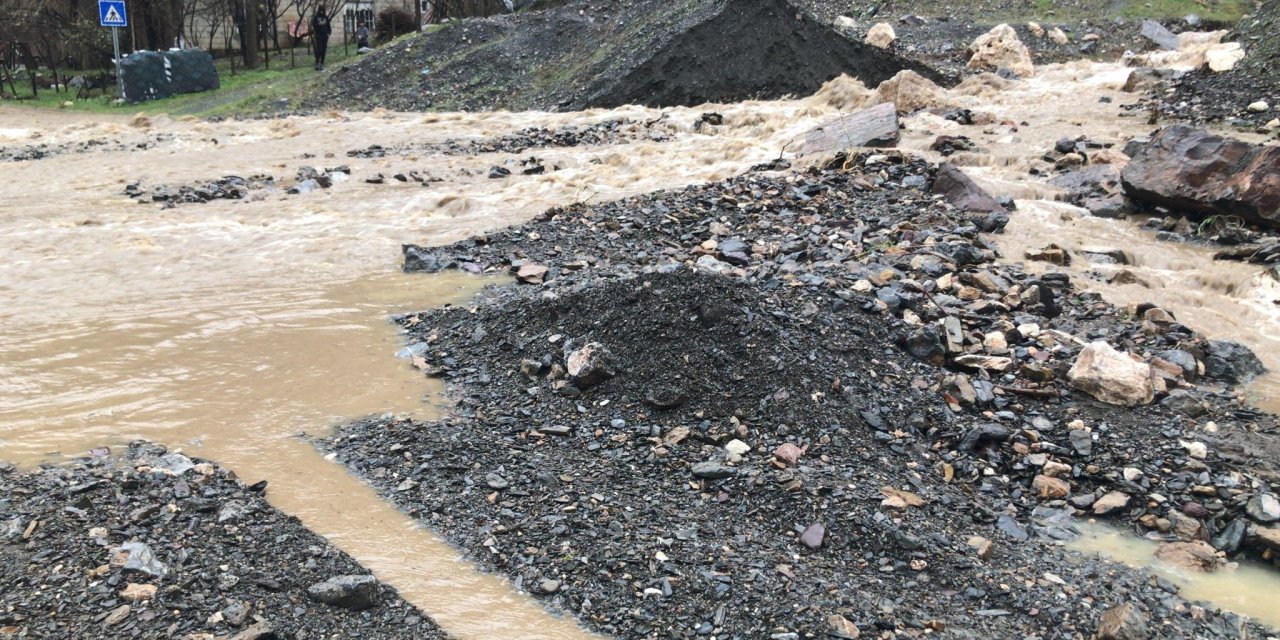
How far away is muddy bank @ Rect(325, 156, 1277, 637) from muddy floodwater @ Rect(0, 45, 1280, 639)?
32 centimetres

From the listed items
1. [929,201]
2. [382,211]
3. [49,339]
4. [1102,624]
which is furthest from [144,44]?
[1102,624]

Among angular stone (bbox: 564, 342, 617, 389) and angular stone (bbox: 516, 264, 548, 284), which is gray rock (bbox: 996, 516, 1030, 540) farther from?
angular stone (bbox: 516, 264, 548, 284)

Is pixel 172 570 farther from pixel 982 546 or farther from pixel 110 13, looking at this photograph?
pixel 110 13

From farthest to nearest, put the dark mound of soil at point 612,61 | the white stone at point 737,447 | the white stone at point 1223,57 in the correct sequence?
the dark mound of soil at point 612,61
the white stone at point 1223,57
the white stone at point 737,447

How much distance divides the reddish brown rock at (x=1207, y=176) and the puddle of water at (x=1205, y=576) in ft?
16.8

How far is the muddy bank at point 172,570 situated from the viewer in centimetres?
317

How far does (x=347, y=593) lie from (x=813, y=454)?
7.10 ft

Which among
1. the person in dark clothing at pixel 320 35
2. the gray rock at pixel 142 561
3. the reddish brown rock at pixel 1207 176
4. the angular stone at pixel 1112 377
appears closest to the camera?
the gray rock at pixel 142 561

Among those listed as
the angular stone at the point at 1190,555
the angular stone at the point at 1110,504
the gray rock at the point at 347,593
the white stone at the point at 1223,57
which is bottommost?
the angular stone at the point at 1190,555

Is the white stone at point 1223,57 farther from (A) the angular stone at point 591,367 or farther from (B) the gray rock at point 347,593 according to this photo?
(B) the gray rock at point 347,593

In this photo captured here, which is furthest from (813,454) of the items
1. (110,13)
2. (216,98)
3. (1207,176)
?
(216,98)

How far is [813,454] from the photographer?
447 centimetres

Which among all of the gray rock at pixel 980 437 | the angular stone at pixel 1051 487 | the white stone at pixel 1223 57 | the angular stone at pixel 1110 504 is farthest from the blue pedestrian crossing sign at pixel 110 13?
the angular stone at pixel 1110 504

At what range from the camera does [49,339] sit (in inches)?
258
